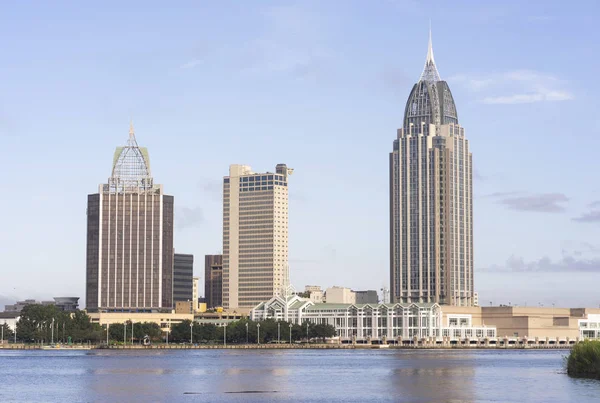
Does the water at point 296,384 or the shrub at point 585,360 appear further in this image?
the shrub at point 585,360

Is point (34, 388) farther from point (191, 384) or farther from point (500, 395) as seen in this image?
point (500, 395)

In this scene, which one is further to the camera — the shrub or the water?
the shrub

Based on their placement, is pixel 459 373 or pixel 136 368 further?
pixel 136 368

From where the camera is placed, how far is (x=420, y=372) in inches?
7141

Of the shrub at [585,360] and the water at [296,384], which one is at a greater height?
the shrub at [585,360]

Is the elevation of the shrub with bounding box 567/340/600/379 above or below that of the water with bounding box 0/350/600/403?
above

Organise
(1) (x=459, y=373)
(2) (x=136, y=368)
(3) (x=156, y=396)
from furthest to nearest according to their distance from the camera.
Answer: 1. (2) (x=136, y=368)
2. (1) (x=459, y=373)
3. (3) (x=156, y=396)

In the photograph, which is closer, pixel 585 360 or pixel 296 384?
pixel 585 360

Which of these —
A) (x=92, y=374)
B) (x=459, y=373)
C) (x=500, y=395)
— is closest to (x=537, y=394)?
(x=500, y=395)

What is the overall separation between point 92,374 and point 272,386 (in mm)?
42251

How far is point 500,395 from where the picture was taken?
131 metres

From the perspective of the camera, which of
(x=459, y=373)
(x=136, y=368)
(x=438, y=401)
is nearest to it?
(x=438, y=401)

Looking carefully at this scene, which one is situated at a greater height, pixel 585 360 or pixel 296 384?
pixel 585 360

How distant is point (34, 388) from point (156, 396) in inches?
998
